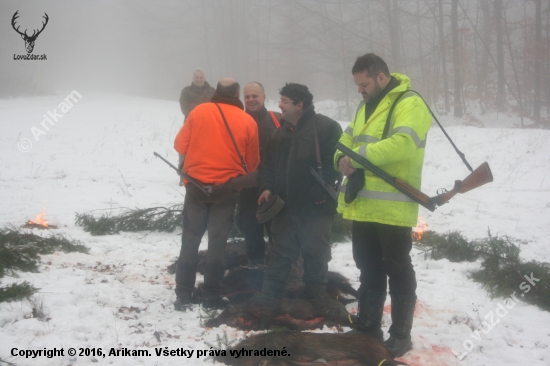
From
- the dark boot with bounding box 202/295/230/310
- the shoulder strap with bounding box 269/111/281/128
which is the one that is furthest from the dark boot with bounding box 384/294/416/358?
the shoulder strap with bounding box 269/111/281/128

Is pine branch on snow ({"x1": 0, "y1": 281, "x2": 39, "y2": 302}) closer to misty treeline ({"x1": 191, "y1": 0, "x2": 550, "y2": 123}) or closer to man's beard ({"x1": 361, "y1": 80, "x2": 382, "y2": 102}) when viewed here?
man's beard ({"x1": 361, "y1": 80, "x2": 382, "y2": 102})

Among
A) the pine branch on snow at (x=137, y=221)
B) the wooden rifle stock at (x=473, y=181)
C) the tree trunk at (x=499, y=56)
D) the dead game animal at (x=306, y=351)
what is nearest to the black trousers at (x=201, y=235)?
the dead game animal at (x=306, y=351)

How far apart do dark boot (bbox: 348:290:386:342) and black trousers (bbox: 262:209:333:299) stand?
0.65 meters

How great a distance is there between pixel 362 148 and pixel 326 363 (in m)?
1.52

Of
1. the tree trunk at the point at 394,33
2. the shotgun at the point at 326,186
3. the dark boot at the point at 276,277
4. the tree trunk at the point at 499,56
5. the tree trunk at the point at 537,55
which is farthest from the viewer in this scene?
the tree trunk at the point at 499,56

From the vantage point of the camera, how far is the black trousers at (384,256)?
3154 millimetres

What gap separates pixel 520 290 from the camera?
4.14 metres

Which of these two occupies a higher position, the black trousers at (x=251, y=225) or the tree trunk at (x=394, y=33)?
the tree trunk at (x=394, y=33)

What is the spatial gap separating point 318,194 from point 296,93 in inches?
38.2

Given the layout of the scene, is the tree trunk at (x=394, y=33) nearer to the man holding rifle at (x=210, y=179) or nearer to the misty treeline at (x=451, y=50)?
the misty treeline at (x=451, y=50)

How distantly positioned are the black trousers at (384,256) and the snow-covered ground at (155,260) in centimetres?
54

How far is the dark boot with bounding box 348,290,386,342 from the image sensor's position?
3.42 meters

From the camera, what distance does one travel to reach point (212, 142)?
397cm

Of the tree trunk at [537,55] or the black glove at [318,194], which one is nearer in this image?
the black glove at [318,194]
